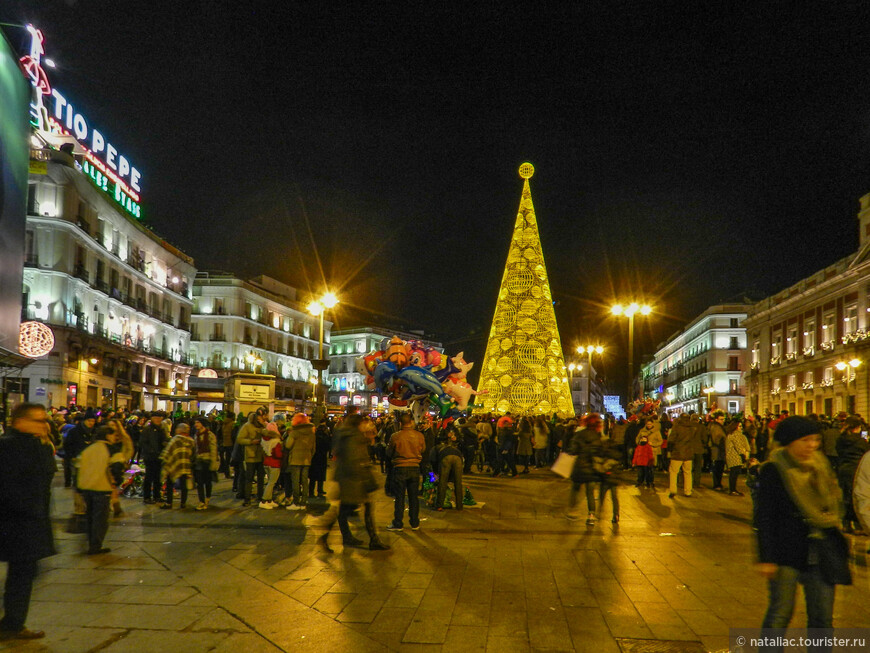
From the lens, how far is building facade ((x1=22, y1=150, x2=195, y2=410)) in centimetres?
3200

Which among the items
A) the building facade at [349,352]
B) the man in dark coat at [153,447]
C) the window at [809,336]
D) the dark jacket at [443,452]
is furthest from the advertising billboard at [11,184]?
the building facade at [349,352]

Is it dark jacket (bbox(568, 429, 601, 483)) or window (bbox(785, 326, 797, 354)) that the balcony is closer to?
dark jacket (bbox(568, 429, 601, 483))

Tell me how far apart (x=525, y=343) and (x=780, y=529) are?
24.2 m

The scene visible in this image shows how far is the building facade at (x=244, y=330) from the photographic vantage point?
5941 centimetres

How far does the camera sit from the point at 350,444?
7.85 metres

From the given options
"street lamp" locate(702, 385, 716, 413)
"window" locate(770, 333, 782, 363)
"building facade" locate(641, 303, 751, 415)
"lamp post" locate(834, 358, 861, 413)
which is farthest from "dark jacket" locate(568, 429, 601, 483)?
"building facade" locate(641, 303, 751, 415)

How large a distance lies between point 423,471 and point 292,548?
4373 millimetres

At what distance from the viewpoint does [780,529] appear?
380 centimetres

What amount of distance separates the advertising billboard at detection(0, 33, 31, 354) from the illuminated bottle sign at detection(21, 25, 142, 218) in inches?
370

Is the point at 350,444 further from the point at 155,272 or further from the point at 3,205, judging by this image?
the point at 155,272

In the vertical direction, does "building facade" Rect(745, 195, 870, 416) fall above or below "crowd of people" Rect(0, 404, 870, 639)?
above

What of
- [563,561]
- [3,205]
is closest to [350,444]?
[563,561]

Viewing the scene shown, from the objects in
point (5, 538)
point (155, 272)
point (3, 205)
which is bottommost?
point (5, 538)

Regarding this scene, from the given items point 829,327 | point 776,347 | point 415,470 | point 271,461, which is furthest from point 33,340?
point 776,347
